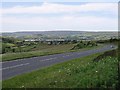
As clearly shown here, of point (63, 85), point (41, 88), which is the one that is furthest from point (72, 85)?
point (41, 88)

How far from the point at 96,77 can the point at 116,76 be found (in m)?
0.77

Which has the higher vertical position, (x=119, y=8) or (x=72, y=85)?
(x=119, y=8)

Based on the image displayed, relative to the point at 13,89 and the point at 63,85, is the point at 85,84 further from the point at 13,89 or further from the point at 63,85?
the point at 13,89

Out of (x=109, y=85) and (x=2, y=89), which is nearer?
(x=109, y=85)

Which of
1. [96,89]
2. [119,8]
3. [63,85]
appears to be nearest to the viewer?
[96,89]

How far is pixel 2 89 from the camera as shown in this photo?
50.3ft

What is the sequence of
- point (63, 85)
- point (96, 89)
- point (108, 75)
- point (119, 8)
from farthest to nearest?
point (119, 8) < point (108, 75) < point (63, 85) < point (96, 89)

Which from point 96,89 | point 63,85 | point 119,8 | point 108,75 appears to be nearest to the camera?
point 96,89

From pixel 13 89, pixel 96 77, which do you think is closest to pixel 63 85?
pixel 96 77

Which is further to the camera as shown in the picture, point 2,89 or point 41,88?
point 2,89

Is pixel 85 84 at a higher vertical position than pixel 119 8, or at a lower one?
lower

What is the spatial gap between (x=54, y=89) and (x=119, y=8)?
4.88 metres

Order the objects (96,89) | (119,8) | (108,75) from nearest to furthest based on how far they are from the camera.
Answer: (96,89) < (108,75) < (119,8)

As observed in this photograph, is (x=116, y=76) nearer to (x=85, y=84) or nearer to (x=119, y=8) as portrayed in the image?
(x=85, y=84)
